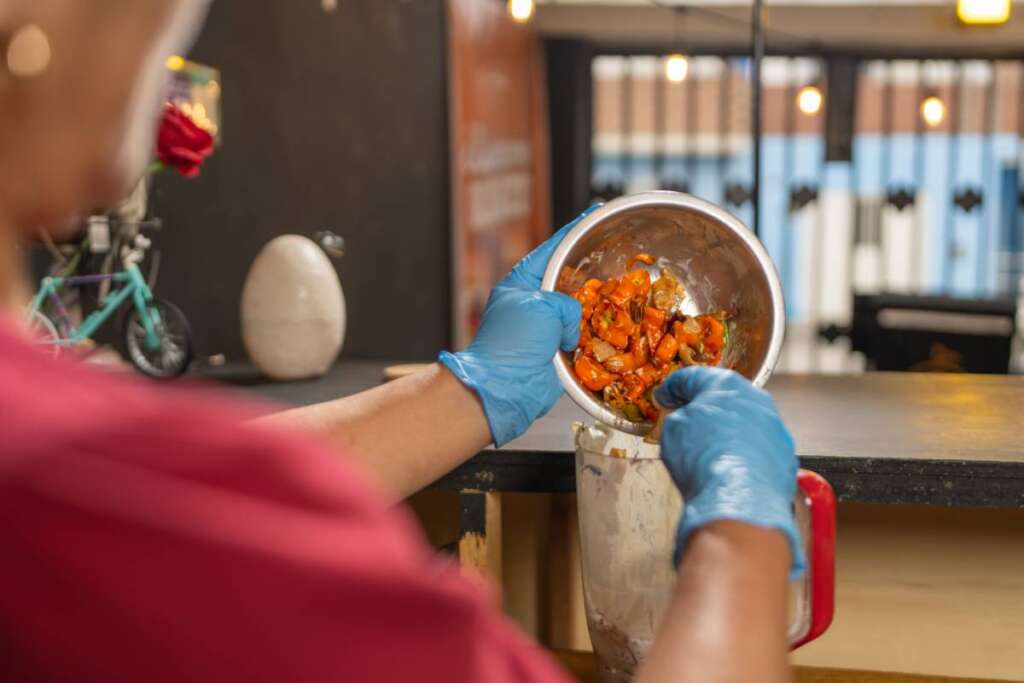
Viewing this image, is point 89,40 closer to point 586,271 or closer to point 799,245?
point 586,271

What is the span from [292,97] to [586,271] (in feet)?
5.76

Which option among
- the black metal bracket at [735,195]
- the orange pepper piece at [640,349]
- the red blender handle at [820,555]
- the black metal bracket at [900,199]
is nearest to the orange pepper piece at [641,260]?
the orange pepper piece at [640,349]

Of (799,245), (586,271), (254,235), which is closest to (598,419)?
(586,271)

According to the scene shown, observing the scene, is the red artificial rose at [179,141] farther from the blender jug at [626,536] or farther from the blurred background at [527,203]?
the blender jug at [626,536]

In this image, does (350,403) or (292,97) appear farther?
(292,97)

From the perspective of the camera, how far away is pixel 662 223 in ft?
4.09

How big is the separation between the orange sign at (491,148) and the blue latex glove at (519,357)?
260 cm

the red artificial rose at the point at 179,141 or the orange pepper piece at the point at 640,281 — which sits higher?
the red artificial rose at the point at 179,141

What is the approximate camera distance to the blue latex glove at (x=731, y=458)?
0.76m

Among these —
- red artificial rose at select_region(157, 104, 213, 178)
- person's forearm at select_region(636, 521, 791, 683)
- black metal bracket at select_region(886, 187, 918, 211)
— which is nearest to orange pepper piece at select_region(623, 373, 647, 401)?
person's forearm at select_region(636, 521, 791, 683)

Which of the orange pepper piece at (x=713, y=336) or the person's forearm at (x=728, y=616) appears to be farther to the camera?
the orange pepper piece at (x=713, y=336)

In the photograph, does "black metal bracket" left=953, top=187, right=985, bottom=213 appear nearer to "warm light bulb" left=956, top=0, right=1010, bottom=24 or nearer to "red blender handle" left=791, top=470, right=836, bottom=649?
"warm light bulb" left=956, top=0, right=1010, bottom=24

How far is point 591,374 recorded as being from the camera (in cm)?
124

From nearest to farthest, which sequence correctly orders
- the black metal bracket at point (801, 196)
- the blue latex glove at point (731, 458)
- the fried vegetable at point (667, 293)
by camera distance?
the blue latex glove at point (731, 458)
the fried vegetable at point (667, 293)
the black metal bracket at point (801, 196)
